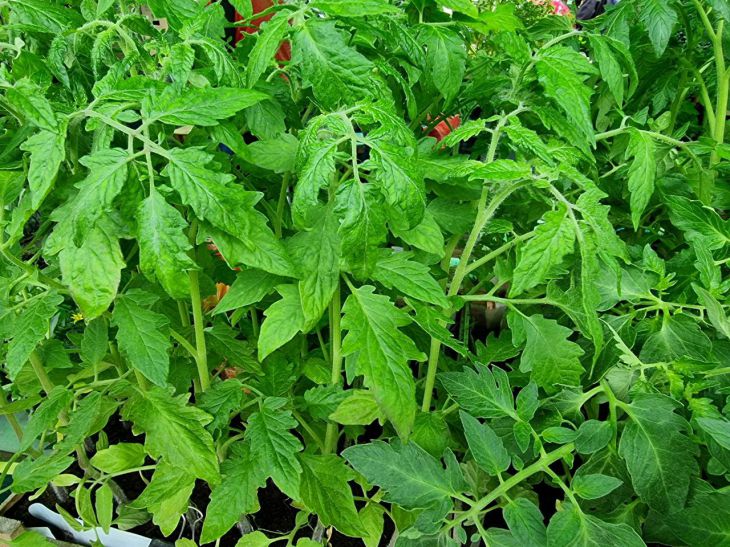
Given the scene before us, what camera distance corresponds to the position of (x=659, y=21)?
72 cm

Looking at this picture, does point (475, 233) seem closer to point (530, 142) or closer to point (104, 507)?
point (530, 142)

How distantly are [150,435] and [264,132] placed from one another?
0.33m

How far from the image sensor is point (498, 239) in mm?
848

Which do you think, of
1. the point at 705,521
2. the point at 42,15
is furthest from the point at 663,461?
the point at 42,15

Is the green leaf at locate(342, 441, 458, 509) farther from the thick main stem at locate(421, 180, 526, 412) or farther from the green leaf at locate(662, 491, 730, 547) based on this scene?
the green leaf at locate(662, 491, 730, 547)

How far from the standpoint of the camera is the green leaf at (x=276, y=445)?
1.96ft

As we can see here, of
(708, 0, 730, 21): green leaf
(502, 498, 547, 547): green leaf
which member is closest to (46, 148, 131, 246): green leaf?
(502, 498, 547, 547): green leaf

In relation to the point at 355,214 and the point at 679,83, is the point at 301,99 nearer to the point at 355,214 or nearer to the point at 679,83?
the point at 355,214

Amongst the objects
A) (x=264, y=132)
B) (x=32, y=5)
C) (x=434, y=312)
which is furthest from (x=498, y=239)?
(x=32, y=5)

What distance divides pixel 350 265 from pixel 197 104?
0.61 ft

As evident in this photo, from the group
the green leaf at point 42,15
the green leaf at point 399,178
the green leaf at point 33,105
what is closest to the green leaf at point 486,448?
the green leaf at point 399,178

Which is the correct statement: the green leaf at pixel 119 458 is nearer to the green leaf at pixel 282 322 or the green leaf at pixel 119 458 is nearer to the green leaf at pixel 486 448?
the green leaf at pixel 282 322

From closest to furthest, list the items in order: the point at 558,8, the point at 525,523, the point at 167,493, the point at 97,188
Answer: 1. the point at 97,188
2. the point at 525,523
3. the point at 167,493
4. the point at 558,8

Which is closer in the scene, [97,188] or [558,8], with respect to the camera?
[97,188]
